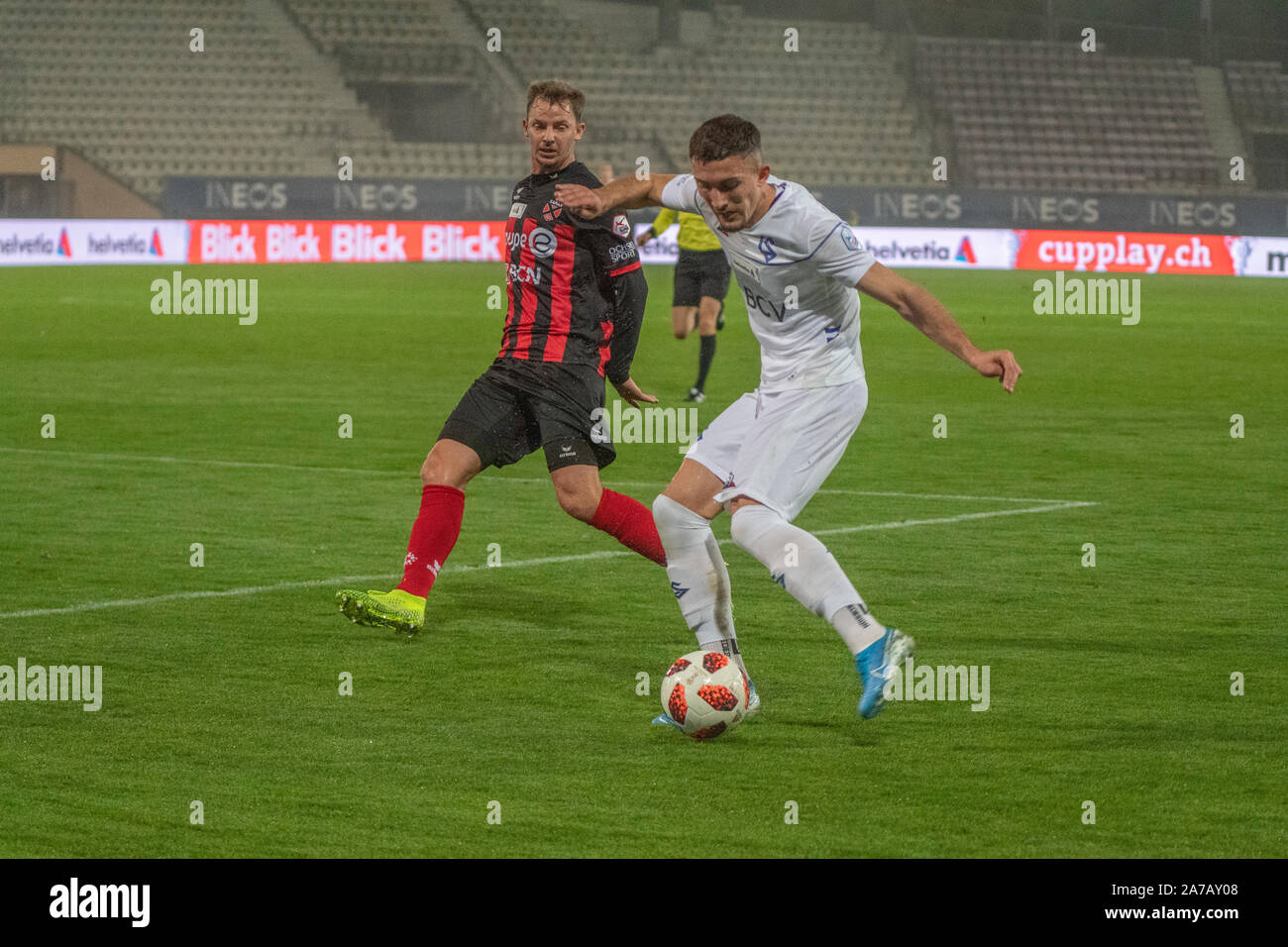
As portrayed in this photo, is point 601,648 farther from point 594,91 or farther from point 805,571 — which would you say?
point 594,91

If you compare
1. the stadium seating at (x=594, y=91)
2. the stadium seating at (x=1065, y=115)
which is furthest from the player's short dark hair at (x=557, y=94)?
the stadium seating at (x=1065, y=115)

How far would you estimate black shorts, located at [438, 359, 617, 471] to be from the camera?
7.11 metres

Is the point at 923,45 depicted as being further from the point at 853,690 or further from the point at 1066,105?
the point at 853,690

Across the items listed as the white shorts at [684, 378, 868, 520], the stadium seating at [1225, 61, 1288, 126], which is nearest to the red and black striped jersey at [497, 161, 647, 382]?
the white shorts at [684, 378, 868, 520]

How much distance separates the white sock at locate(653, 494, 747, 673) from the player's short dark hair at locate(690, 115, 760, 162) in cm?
108

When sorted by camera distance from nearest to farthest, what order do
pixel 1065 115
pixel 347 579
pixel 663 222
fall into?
pixel 347 579
pixel 663 222
pixel 1065 115

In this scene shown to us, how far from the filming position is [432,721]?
19.3 feet

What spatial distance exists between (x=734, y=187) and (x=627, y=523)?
6.56 ft

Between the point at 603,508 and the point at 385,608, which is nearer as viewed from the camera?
the point at 385,608

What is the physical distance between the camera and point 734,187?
5.55 metres

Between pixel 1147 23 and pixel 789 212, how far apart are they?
4390 centimetres

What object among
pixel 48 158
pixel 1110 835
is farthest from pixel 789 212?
pixel 48 158

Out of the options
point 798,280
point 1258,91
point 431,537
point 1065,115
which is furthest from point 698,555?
point 1258,91

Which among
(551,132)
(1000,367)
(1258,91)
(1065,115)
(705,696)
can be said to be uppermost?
(1258,91)
